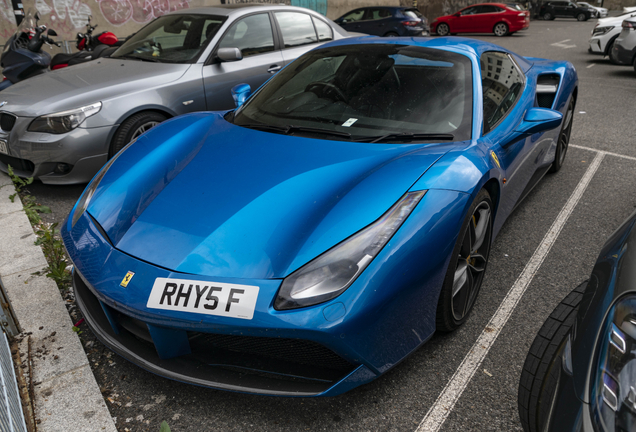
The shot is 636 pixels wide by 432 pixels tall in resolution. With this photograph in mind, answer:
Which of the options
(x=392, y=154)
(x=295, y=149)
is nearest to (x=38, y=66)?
(x=295, y=149)

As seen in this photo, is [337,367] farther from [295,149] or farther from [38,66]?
[38,66]

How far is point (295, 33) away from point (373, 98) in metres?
3.21

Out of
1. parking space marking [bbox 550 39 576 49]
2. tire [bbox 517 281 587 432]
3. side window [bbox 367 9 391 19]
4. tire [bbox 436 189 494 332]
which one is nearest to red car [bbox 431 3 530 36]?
parking space marking [bbox 550 39 576 49]

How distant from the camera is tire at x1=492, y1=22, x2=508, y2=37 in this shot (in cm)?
2044

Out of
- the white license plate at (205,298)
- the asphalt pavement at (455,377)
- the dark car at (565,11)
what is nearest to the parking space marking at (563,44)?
the asphalt pavement at (455,377)

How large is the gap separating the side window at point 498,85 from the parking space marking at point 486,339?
937 millimetres

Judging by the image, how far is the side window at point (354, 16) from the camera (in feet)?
54.9

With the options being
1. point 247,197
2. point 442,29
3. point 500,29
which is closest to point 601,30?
point 500,29

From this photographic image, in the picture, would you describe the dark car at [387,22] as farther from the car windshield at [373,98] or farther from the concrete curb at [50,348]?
the concrete curb at [50,348]

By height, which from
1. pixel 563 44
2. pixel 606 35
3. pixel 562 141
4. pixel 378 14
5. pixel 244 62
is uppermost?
pixel 244 62

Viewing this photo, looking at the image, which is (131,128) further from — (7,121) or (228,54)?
(228,54)

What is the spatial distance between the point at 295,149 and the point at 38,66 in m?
4.83

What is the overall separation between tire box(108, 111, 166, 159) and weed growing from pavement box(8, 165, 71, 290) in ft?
2.38

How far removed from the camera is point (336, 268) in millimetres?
1759
